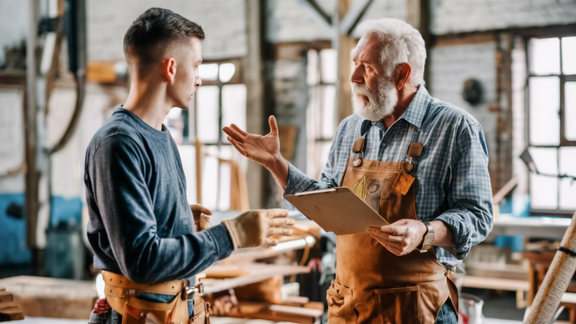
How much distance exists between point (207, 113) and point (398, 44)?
204 inches

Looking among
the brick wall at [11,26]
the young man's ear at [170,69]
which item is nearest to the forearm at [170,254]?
the young man's ear at [170,69]

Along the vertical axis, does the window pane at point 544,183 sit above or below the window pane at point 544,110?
below

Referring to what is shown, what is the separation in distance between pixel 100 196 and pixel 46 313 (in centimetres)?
194

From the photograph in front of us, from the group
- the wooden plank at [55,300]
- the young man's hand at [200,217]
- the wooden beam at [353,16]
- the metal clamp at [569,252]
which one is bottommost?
the wooden plank at [55,300]

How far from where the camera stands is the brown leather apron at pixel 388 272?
1.97 meters

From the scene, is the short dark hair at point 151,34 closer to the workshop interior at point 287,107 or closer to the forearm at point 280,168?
the forearm at point 280,168

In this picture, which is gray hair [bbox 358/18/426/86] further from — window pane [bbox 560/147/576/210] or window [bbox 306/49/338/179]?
window [bbox 306/49/338/179]

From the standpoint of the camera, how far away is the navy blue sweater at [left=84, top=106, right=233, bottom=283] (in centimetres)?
143

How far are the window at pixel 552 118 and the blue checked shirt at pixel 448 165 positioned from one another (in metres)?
4.15

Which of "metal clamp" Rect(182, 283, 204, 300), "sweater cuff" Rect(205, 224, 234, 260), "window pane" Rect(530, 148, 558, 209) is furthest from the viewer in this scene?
"window pane" Rect(530, 148, 558, 209)

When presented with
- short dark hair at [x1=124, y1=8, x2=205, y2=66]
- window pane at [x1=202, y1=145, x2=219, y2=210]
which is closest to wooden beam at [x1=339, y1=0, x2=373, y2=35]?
window pane at [x1=202, y1=145, x2=219, y2=210]

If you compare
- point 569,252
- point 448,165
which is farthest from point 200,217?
point 569,252

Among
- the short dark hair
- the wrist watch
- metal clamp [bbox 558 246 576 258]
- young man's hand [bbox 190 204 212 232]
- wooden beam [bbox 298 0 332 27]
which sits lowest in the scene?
metal clamp [bbox 558 246 576 258]

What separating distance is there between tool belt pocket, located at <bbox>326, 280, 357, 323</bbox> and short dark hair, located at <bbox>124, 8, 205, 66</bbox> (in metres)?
1.16
